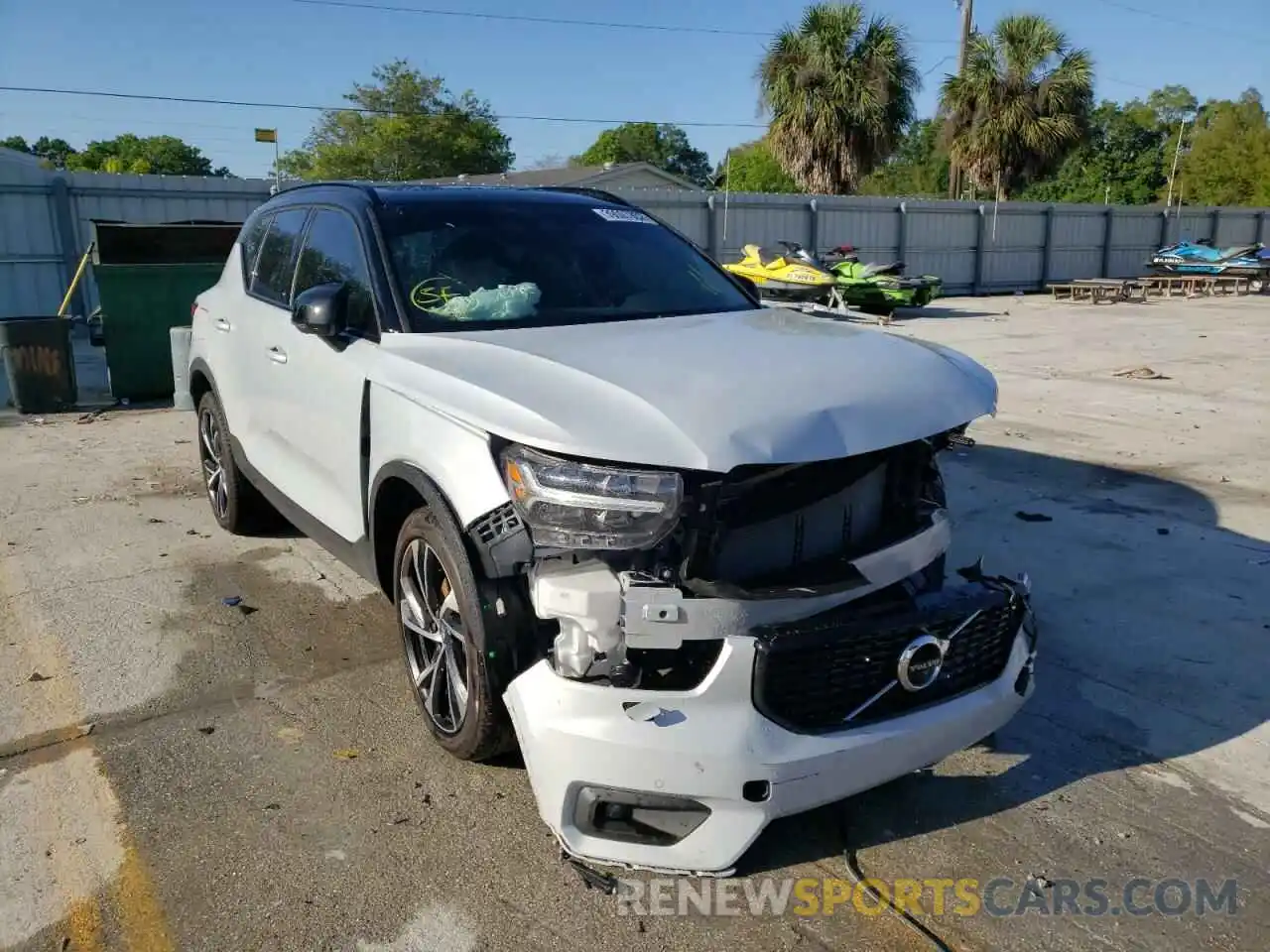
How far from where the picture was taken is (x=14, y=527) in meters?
6.22

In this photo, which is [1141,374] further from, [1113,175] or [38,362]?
[1113,175]

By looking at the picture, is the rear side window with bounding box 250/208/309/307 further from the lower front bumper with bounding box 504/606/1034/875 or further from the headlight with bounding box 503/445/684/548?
the lower front bumper with bounding box 504/606/1034/875

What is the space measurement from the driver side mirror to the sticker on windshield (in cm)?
126

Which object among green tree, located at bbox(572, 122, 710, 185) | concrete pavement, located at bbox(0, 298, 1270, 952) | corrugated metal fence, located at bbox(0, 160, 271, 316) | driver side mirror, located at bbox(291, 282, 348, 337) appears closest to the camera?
concrete pavement, located at bbox(0, 298, 1270, 952)

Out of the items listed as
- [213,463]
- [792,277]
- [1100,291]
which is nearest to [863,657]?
[213,463]

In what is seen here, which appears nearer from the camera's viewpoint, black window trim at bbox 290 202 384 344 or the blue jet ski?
black window trim at bbox 290 202 384 344

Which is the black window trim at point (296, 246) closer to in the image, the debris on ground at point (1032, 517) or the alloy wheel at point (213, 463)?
the alloy wheel at point (213, 463)

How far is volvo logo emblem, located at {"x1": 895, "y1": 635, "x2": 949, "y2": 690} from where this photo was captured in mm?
2789

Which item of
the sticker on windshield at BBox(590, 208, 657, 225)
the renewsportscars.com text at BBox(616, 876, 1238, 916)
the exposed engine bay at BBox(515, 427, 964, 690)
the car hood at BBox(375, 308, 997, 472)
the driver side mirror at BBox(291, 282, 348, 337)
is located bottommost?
the renewsportscars.com text at BBox(616, 876, 1238, 916)

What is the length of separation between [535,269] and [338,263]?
0.85m

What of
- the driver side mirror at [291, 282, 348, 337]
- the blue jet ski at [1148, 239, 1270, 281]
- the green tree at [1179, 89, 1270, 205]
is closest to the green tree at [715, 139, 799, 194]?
the green tree at [1179, 89, 1270, 205]

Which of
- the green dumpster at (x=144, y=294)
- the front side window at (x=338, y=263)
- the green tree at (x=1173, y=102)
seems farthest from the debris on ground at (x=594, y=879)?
the green tree at (x=1173, y=102)

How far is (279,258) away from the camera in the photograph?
4953 mm

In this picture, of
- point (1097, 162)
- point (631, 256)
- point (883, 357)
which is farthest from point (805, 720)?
point (1097, 162)
